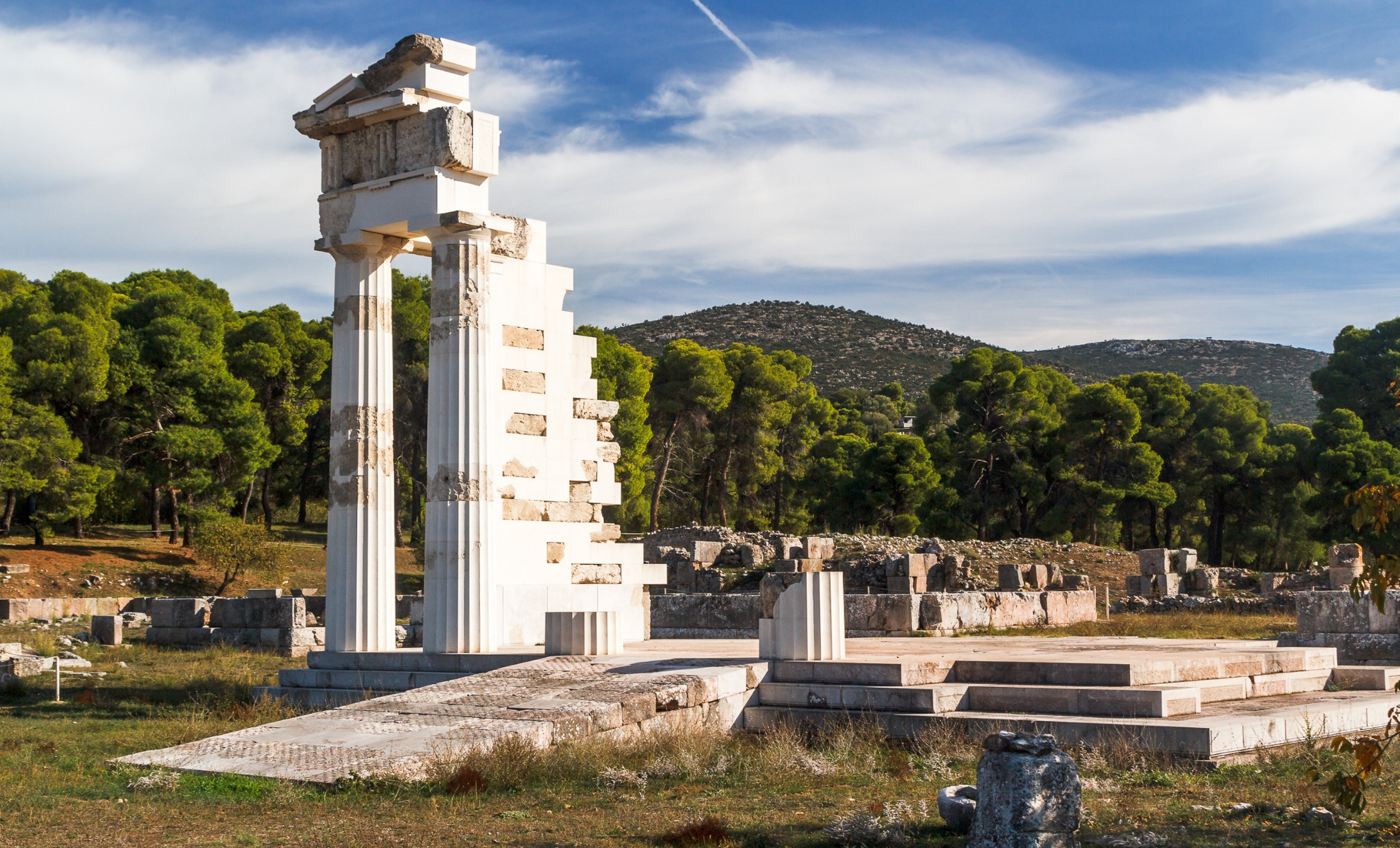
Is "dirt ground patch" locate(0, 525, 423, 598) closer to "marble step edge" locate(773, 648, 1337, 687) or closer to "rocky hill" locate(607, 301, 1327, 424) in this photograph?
"marble step edge" locate(773, 648, 1337, 687)

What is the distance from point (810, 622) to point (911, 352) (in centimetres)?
7823

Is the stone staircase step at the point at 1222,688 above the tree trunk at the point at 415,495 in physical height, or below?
below

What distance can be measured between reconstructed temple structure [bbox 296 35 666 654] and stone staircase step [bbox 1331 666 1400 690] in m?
7.21

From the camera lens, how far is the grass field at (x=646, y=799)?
6887 mm

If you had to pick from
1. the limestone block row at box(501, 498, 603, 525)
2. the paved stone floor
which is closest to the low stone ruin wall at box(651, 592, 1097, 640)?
the limestone block row at box(501, 498, 603, 525)

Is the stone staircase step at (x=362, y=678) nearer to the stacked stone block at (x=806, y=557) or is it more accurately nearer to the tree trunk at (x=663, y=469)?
the stacked stone block at (x=806, y=557)

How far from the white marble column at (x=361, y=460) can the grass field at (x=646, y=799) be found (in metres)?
3.93

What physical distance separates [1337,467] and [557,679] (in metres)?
37.3

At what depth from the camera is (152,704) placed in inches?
593

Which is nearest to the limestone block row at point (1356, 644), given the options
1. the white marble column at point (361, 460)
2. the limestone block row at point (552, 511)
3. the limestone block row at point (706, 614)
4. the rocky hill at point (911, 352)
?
the limestone block row at point (552, 511)

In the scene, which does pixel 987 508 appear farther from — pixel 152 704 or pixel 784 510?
pixel 152 704

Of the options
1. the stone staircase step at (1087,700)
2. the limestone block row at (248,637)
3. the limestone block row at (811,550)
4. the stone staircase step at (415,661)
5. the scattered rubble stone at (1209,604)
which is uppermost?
the limestone block row at (811,550)

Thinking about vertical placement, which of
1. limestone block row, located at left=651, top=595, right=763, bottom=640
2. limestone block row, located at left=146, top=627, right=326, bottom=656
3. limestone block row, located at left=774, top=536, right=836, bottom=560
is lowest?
limestone block row, located at left=146, top=627, right=326, bottom=656

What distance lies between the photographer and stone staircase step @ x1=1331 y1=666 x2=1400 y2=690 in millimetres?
11734
